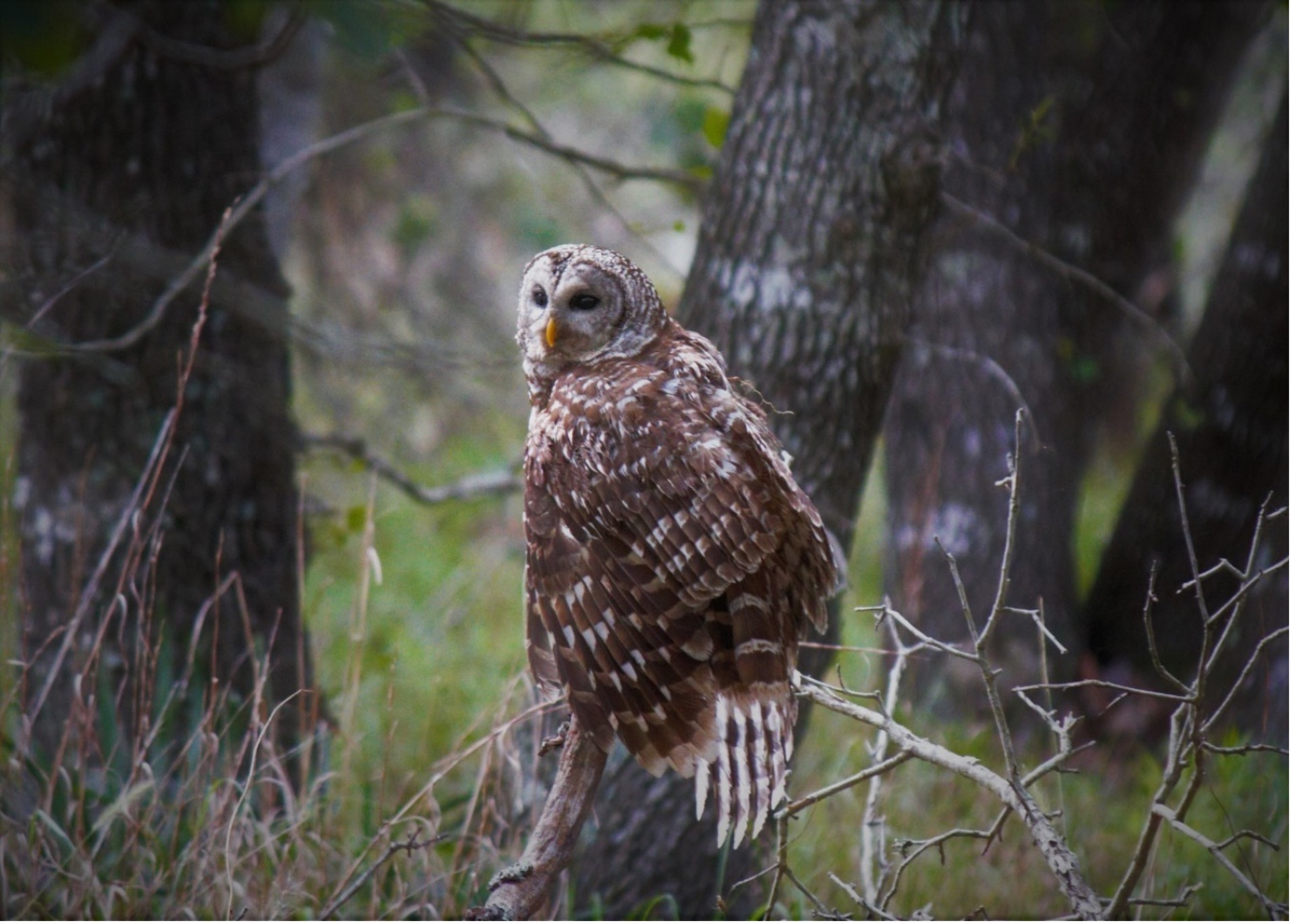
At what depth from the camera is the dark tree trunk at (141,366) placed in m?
3.12

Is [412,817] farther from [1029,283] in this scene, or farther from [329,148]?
[1029,283]

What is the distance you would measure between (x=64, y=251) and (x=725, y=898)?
7.57 ft

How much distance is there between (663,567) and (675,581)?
28 millimetres

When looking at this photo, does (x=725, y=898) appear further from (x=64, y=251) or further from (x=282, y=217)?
(x=282, y=217)

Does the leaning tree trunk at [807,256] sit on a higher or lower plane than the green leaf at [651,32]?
lower

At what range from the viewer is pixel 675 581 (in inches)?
71.7

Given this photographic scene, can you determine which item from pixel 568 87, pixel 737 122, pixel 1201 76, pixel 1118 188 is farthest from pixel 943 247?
pixel 568 87

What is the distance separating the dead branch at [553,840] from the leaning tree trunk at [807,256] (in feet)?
3.42

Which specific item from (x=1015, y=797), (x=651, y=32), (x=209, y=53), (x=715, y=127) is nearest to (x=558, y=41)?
(x=651, y=32)

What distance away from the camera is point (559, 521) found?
188cm

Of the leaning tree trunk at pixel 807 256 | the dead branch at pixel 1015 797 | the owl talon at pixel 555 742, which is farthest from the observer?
the leaning tree trunk at pixel 807 256

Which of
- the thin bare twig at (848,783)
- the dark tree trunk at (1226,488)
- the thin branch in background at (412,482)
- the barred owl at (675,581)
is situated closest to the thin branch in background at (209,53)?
the thin branch in background at (412,482)

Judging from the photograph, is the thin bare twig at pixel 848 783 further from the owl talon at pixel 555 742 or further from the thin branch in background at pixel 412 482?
the thin branch in background at pixel 412 482

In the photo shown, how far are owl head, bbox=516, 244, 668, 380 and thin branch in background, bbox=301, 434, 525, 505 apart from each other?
109 cm
